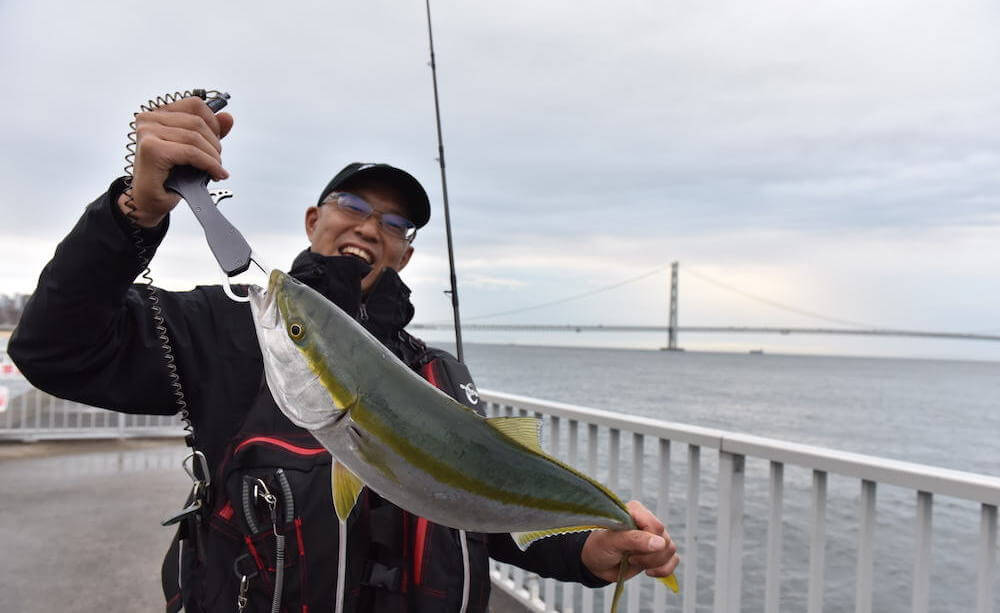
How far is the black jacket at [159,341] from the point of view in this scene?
1.41 meters

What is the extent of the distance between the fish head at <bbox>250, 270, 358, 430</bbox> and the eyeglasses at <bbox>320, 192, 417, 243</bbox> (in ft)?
3.81

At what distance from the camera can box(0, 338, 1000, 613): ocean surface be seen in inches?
300

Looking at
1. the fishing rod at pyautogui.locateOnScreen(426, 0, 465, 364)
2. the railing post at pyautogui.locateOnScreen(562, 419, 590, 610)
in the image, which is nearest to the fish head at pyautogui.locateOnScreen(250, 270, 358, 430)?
the fishing rod at pyautogui.locateOnScreen(426, 0, 465, 364)

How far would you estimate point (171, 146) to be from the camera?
1.26m

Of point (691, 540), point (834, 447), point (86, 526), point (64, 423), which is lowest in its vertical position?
point (834, 447)

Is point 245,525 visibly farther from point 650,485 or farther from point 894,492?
point 894,492

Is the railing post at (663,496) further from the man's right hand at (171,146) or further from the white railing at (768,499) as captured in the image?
the man's right hand at (171,146)

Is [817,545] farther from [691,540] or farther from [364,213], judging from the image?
[364,213]

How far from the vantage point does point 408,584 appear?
1681 millimetres

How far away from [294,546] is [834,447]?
2906 cm

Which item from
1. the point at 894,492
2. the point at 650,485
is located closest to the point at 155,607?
the point at 650,485

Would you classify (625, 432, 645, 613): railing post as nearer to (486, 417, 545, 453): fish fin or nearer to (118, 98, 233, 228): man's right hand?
(486, 417, 545, 453): fish fin

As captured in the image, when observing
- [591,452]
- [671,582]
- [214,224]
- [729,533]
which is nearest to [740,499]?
[729,533]

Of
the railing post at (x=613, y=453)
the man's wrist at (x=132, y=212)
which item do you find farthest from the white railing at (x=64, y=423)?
the man's wrist at (x=132, y=212)
